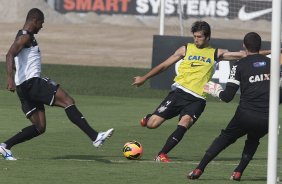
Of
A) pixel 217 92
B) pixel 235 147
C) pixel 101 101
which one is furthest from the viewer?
pixel 101 101

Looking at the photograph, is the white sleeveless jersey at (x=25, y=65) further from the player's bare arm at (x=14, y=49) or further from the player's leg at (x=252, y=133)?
the player's leg at (x=252, y=133)

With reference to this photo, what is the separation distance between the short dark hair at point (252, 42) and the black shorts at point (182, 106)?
9.59 ft

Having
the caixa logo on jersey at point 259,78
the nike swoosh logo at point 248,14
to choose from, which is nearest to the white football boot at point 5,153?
the caixa logo on jersey at point 259,78

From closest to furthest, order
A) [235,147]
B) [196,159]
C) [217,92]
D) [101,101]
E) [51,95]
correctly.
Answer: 1. [217,92]
2. [51,95]
3. [196,159]
4. [235,147]
5. [101,101]

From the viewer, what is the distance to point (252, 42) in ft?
44.8

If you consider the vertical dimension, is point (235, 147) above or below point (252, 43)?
below

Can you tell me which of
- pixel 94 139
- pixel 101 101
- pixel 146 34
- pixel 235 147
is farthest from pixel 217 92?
pixel 146 34

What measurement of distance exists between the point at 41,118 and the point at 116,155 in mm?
1628

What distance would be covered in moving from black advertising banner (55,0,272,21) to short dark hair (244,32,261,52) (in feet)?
120

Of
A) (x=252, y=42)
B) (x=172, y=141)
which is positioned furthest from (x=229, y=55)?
(x=252, y=42)

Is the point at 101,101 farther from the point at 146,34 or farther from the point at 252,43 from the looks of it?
the point at 146,34

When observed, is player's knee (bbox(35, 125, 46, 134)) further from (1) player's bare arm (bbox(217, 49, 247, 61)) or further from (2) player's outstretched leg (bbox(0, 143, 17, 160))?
(1) player's bare arm (bbox(217, 49, 247, 61))

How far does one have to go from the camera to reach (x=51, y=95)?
626 inches

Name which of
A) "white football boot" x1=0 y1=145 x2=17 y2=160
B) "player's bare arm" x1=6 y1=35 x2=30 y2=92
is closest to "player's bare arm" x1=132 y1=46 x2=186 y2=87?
"player's bare arm" x1=6 y1=35 x2=30 y2=92
